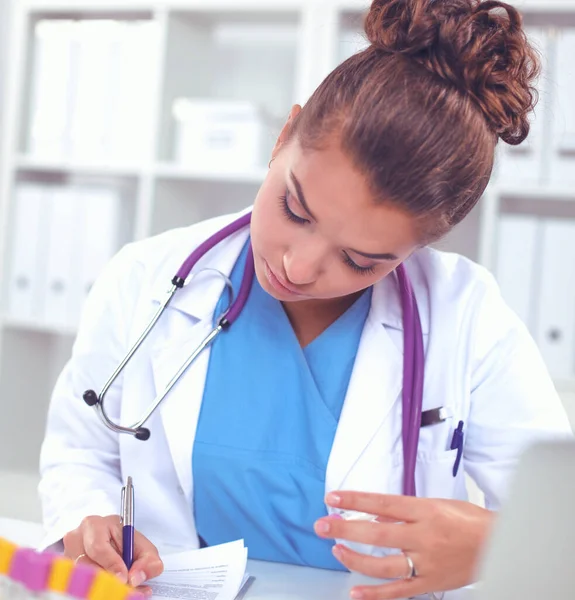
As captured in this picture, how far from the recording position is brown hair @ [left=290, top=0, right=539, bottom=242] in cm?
82

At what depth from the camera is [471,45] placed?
33.5 inches

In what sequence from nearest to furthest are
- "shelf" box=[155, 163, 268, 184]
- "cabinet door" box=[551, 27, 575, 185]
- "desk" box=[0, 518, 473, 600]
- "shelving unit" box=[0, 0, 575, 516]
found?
"desk" box=[0, 518, 473, 600] → "cabinet door" box=[551, 27, 575, 185] → "shelving unit" box=[0, 0, 575, 516] → "shelf" box=[155, 163, 268, 184]

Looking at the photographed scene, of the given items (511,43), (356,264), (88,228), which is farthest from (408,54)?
(88,228)

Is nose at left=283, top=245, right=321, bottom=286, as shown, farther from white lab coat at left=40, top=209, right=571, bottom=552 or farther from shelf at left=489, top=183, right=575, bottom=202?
shelf at left=489, top=183, right=575, bottom=202

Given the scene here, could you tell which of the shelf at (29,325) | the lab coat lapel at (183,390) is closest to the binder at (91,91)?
the shelf at (29,325)

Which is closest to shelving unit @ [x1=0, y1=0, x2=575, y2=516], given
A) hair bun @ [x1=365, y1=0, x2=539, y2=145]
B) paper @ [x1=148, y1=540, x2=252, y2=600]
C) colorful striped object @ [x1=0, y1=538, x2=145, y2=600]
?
hair bun @ [x1=365, y1=0, x2=539, y2=145]

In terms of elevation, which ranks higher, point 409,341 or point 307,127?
point 307,127

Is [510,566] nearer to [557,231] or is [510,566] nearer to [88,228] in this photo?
[557,231]

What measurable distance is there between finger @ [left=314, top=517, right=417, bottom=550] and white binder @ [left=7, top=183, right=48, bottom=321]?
5.69 ft

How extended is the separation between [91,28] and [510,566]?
216 cm

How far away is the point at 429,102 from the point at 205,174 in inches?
57.0

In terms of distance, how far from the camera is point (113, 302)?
1093 mm

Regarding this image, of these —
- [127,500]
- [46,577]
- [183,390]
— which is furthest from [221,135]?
[46,577]

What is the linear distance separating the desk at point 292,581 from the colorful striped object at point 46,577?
1.05 ft
